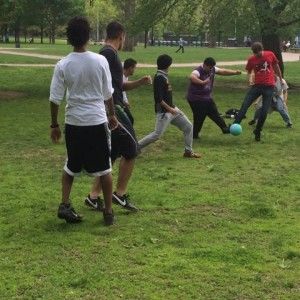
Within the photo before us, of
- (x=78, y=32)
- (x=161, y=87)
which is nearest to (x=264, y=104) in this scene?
(x=161, y=87)

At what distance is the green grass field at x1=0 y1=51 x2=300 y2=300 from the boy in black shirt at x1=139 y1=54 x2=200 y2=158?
31 cm

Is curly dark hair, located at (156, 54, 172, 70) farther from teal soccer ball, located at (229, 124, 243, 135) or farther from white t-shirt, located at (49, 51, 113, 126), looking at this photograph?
white t-shirt, located at (49, 51, 113, 126)

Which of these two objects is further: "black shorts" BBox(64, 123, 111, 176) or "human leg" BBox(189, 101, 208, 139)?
"human leg" BBox(189, 101, 208, 139)

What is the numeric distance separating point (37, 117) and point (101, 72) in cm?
835

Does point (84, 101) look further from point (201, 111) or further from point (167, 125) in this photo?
point (201, 111)

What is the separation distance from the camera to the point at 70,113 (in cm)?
554

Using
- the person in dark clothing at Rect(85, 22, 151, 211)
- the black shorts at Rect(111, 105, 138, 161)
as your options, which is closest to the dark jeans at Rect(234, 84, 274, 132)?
the person in dark clothing at Rect(85, 22, 151, 211)

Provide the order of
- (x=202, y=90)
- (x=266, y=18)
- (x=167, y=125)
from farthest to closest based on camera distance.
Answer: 1. (x=266, y=18)
2. (x=202, y=90)
3. (x=167, y=125)

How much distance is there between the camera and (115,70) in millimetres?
6129

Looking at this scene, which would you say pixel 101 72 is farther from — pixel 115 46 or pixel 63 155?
pixel 63 155

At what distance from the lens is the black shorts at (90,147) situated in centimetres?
554

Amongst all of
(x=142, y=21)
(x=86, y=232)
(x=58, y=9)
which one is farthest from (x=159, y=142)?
(x=58, y=9)

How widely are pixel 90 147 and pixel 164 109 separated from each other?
340 cm

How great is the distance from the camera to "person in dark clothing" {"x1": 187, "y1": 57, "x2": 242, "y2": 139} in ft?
33.7
